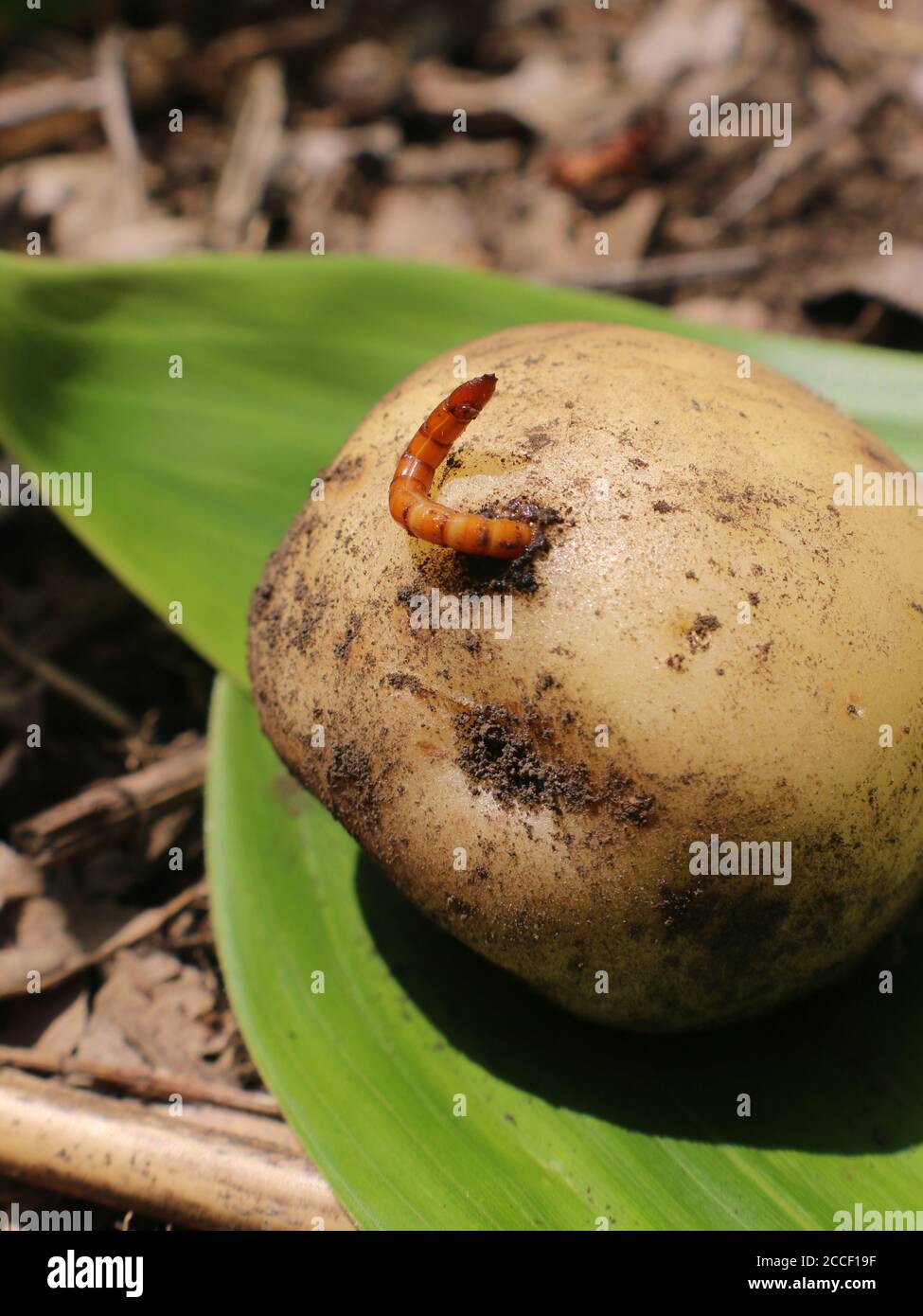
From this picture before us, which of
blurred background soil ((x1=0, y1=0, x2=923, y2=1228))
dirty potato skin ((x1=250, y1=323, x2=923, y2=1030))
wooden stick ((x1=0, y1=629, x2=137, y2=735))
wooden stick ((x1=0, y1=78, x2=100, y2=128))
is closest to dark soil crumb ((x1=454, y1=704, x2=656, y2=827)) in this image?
dirty potato skin ((x1=250, y1=323, x2=923, y2=1030))

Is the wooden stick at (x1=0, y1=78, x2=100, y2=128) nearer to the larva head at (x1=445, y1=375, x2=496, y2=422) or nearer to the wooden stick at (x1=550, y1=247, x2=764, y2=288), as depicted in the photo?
the wooden stick at (x1=550, y1=247, x2=764, y2=288)

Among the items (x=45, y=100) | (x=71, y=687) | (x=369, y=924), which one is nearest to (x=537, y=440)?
(x=369, y=924)

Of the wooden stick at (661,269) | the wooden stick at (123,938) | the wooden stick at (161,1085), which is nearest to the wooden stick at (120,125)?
the wooden stick at (661,269)

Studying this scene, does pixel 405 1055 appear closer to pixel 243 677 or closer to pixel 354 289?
pixel 243 677

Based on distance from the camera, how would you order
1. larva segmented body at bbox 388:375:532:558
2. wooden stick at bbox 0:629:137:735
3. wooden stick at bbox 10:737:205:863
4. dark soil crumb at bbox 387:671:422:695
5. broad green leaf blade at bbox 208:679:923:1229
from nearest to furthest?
larva segmented body at bbox 388:375:532:558, dark soil crumb at bbox 387:671:422:695, broad green leaf blade at bbox 208:679:923:1229, wooden stick at bbox 10:737:205:863, wooden stick at bbox 0:629:137:735

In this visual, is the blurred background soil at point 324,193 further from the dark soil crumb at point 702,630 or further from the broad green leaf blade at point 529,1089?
the dark soil crumb at point 702,630

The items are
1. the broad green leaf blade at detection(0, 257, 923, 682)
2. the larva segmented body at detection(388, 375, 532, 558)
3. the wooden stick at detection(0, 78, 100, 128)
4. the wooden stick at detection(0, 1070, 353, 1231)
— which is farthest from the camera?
the wooden stick at detection(0, 78, 100, 128)
